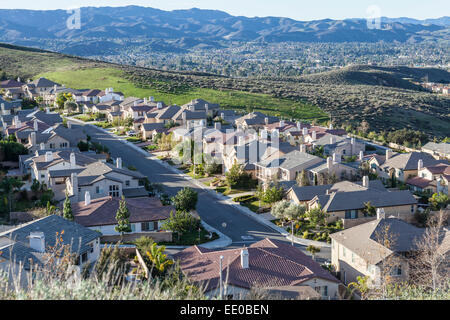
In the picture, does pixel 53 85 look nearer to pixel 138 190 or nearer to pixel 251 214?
pixel 138 190

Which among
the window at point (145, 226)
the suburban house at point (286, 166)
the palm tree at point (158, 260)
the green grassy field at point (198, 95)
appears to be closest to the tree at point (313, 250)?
the palm tree at point (158, 260)

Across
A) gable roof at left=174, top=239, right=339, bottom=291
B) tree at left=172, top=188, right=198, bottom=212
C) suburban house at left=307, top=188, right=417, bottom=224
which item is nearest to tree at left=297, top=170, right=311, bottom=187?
suburban house at left=307, top=188, right=417, bottom=224

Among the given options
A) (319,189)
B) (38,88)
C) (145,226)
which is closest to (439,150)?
(319,189)

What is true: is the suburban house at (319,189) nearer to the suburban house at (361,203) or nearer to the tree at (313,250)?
the suburban house at (361,203)

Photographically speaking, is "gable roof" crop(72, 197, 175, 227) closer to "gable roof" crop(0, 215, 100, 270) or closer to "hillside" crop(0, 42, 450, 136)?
"gable roof" crop(0, 215, 100, 270)

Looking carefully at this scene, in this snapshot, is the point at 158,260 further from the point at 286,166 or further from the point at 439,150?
the point at 439,150
